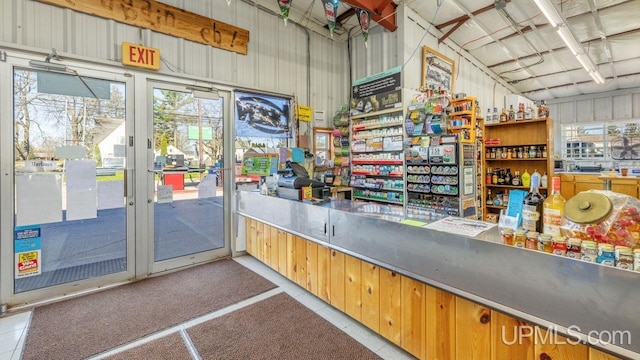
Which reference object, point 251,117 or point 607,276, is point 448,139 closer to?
point 607,276

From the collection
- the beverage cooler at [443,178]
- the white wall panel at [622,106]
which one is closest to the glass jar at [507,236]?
the beverage cooler at [443,178]

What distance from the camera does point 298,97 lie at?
5.11 meters

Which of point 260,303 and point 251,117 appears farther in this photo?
point 251,117

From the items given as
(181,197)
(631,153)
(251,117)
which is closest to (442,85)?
(251,117)

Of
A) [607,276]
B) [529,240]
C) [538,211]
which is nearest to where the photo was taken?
[607,276]

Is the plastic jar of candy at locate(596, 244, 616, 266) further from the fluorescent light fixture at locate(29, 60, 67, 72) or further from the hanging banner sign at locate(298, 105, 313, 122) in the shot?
the fluorescent light fixture at locate(29, 60, 67, 72)

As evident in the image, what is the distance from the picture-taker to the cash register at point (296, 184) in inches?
123

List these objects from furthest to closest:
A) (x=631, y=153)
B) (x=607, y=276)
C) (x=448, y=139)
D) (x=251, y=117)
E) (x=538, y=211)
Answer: (x=631, y=153)
(x=251, y=117)
(x=448, y=139)
(x=538, y=211)
(x=607, y=276)

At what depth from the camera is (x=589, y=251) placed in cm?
118

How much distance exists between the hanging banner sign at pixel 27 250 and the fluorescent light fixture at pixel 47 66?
65.5 inches

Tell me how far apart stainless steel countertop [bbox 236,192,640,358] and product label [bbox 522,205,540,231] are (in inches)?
6.7

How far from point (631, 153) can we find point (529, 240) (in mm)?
11868

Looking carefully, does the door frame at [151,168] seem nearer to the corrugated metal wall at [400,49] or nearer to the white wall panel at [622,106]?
the corrugated metal wall at [400,49]

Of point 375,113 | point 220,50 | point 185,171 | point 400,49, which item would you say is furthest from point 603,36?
point 185,171
